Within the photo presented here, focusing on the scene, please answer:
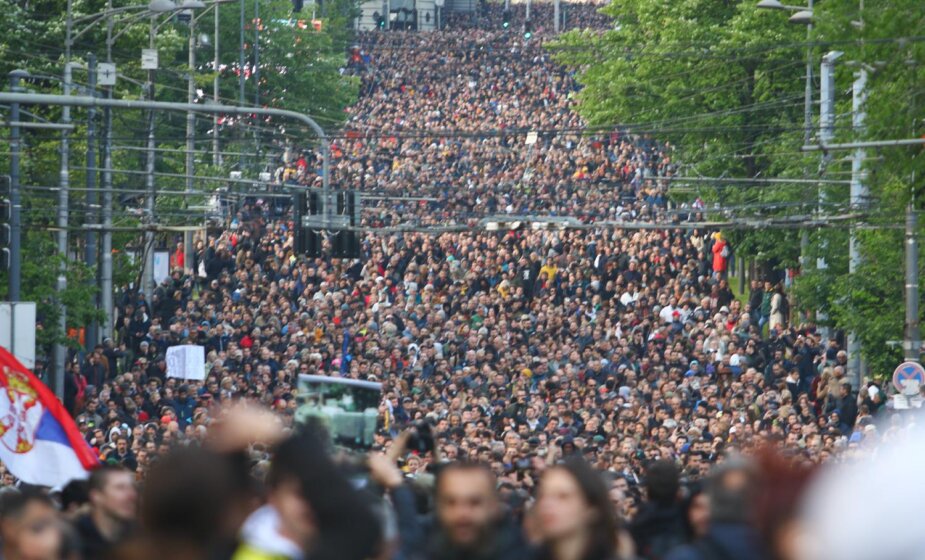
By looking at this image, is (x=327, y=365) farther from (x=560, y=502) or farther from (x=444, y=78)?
(x=444, y=78)

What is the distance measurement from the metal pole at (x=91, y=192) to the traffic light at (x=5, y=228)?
137 cm

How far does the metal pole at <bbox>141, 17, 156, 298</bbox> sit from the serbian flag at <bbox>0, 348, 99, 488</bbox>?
953 inches

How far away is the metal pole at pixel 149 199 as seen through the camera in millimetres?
41928

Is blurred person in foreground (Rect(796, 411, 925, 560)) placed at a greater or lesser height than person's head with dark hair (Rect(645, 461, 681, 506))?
greater

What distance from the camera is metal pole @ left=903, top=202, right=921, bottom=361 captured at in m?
33.1

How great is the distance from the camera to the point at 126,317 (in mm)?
45281

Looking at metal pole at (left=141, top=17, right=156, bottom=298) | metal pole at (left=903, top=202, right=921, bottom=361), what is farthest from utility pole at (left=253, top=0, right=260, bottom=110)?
metal pole at (left=903, top=202, right=921, bottom=361)

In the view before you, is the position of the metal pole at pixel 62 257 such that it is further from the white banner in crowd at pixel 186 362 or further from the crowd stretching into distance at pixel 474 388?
the white banner in crowd at pixel 186 362

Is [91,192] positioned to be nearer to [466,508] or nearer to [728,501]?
[466,508]

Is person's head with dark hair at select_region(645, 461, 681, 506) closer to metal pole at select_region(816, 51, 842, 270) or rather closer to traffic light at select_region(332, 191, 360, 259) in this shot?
metal pole at select_region(816, 51, 842, 270)

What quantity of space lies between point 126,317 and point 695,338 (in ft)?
35.2

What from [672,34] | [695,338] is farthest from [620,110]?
[695,338]

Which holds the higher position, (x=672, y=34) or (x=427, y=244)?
(x=672, y=34)

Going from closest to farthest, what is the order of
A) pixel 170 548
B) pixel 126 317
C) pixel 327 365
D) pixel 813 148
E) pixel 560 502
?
1. pixel 170 548
2. pixel 560 502
3. pixel 813 148
4. pixel 327 365
5. pixel 126 317
